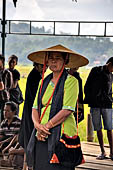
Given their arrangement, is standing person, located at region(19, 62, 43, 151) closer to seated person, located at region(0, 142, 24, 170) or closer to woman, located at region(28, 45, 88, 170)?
seated person, located at region(0, 142, 24, 170)

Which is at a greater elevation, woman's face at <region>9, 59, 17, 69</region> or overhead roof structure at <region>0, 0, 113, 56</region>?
overhead roof structure at <region>0, 0, 113, 56</region>

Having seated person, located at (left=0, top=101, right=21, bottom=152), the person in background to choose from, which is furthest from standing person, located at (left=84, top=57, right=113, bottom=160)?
the person in background

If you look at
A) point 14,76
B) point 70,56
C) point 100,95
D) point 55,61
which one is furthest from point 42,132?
point 14,76

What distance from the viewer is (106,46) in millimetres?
14570

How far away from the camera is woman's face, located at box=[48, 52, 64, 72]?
2814 millimetres

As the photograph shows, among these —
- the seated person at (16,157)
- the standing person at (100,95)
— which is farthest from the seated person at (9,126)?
the standing person at (100,95)

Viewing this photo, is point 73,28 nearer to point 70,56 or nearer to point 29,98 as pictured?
point 29,98

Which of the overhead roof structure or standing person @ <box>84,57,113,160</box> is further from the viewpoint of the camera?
the overhead roof structure

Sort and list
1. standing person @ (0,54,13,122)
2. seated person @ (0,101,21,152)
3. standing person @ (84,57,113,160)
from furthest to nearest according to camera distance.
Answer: standing person @ (0,54,13,122), standing person @ (84,57,113,160), seated person @ (0,101,21,152)

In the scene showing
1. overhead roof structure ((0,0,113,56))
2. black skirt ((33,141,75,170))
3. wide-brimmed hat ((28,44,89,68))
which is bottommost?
black skirt ((33,141,75,170))

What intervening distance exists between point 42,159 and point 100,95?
246cm

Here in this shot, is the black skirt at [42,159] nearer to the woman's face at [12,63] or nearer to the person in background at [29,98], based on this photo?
the person in background at [29,98]

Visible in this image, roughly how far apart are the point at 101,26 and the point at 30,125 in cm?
293

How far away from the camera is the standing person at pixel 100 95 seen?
507cm
